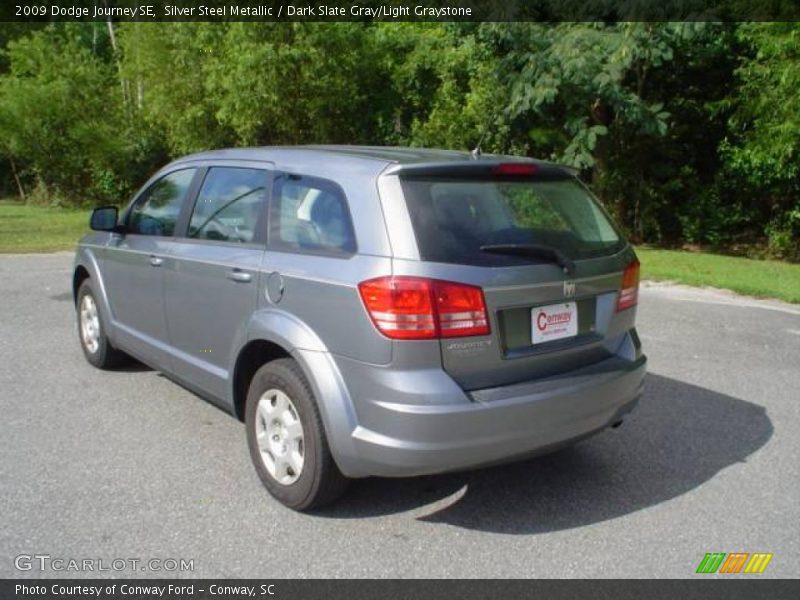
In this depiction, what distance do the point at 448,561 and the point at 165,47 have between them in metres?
21.4

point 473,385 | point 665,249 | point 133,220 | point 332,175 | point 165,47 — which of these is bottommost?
point 665,249

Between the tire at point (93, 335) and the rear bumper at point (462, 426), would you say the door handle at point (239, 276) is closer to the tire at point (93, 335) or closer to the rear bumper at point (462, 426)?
the rear bumper at point (462, 426)

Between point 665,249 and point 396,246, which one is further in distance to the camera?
point 665,249

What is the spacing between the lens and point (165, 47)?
839 inches

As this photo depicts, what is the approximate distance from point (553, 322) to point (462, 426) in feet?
2.36

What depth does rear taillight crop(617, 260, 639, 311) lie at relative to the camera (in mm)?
3775

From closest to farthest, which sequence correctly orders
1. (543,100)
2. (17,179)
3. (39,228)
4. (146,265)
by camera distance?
(146,265)
(543,100)
(39,228)
(17,179)

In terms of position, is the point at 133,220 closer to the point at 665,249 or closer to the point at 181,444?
the point at 181,444

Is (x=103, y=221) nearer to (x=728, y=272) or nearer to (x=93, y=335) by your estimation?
(x=93, y=335)

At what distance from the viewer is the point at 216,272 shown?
3959mm

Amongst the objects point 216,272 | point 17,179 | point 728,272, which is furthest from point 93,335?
point 17,179

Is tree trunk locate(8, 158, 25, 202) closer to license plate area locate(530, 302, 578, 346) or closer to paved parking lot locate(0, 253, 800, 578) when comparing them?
paved parking lot locate(0, 253, 800, 578)
